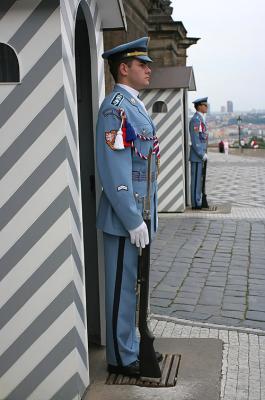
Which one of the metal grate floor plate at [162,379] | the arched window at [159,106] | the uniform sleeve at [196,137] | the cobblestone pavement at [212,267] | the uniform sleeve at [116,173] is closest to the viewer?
the uniform sleeve at [116,173]

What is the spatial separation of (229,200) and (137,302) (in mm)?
8780

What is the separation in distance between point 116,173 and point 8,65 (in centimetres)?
81

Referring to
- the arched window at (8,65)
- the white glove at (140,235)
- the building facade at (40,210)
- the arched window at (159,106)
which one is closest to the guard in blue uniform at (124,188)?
the white glove at (140,235)

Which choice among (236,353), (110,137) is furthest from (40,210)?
(236,353)

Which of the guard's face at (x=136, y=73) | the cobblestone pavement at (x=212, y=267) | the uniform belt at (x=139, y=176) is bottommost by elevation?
the cobblestone pavement at (x=212, y=267)

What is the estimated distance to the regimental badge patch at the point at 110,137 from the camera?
3367 millimetres

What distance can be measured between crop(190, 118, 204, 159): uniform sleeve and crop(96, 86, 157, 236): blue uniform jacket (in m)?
6.56

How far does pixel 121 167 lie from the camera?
3369 millimetres

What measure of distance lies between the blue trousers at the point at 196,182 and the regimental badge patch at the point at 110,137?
23.0 feet

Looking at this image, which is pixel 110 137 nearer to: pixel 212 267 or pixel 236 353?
pixel 236 353

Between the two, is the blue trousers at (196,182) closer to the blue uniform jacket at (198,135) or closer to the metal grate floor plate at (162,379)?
the blue uniform jacket at (198,135)

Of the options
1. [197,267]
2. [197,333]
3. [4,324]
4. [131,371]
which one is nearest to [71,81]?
[4,324]

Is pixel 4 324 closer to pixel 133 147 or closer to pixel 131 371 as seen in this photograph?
pixel 131 371

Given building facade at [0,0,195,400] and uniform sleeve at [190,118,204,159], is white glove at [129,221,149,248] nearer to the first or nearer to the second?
building facade at [0,0,195,400]
